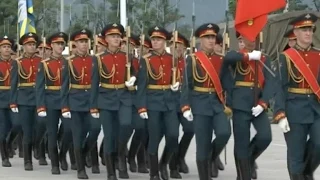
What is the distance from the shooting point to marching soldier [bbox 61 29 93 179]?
503 inches

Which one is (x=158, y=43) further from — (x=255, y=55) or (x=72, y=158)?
(x=72, y=158)

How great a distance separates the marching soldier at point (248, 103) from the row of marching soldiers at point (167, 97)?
0.4 inches

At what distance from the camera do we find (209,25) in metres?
11.1

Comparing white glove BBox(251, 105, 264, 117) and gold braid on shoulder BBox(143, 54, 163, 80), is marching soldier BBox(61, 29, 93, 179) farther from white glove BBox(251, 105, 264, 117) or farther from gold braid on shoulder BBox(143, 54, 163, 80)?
white glove BBox(251, 105, 264, 117)

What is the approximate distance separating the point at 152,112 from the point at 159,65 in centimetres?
58

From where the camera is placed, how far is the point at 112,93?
12.2 meters

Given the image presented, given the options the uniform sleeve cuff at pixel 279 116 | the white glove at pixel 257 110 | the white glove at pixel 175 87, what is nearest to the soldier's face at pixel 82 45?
the white glove at pixel 175 87

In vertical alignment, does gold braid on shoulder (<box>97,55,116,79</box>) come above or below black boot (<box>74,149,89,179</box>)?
above

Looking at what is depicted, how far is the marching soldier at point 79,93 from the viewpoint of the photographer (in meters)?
12.8

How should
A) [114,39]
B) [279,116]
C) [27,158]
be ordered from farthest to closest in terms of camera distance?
[27,158], [114,39], [279,116]

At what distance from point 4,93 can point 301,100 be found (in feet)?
21.0

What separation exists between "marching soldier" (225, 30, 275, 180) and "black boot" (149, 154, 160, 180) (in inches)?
55.8

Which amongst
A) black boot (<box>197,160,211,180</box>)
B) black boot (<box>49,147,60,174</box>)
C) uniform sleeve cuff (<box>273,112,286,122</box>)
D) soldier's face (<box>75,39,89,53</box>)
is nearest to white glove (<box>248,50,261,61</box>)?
uniform sleeve cuff (<box>273,112,286,122</box>)

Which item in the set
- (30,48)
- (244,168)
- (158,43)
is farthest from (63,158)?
(244,168)
